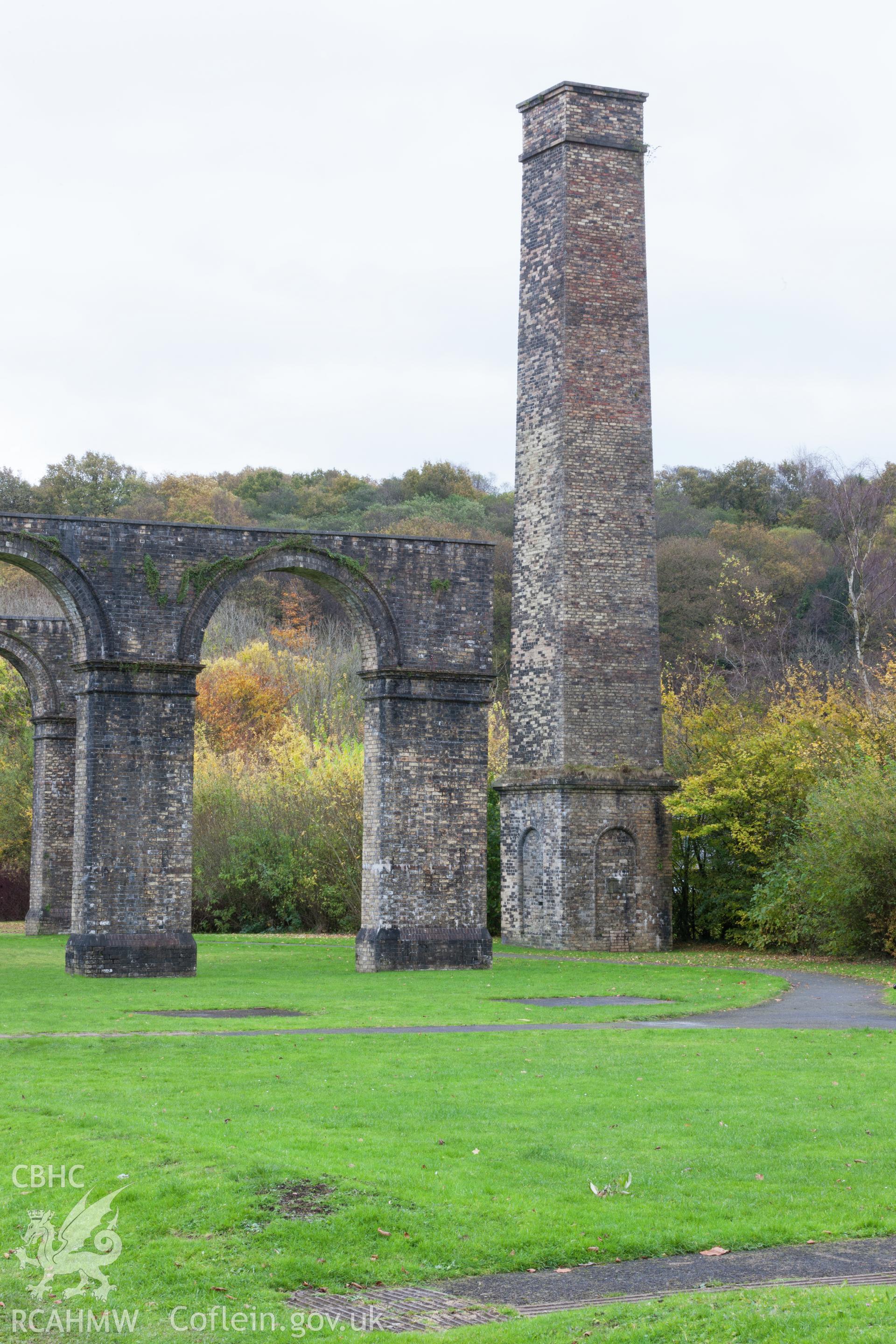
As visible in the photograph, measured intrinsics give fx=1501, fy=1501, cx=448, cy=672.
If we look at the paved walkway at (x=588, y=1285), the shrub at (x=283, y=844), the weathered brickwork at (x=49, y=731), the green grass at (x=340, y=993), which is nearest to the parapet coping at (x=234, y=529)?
the green grass at (x=340, y=993)

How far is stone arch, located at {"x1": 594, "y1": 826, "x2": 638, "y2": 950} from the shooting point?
27.0 m

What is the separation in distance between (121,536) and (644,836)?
37.8 feet

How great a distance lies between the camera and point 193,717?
21.2m

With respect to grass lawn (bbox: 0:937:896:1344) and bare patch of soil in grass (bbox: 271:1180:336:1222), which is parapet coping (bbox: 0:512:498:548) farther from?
bare patch of soil in grass (bbox: 271:1180:336:1222)

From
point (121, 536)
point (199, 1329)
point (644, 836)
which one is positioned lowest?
point (199, 1329)

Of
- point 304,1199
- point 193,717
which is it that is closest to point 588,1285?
point 304,1199

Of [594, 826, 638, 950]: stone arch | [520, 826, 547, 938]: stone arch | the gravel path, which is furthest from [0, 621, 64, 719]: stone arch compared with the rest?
the gravel path

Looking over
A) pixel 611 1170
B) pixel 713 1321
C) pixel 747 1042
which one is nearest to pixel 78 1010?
pixel 747 1042

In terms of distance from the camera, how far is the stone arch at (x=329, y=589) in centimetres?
→ 2141

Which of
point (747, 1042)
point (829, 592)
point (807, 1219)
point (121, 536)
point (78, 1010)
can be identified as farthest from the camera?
point (829, 592)

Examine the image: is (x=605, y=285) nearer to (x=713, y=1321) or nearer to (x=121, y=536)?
(x=121, y=536)

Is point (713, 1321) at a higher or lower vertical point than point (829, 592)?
lower

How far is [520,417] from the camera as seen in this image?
28500mm

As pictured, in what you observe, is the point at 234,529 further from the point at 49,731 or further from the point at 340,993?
the point at 49,731
